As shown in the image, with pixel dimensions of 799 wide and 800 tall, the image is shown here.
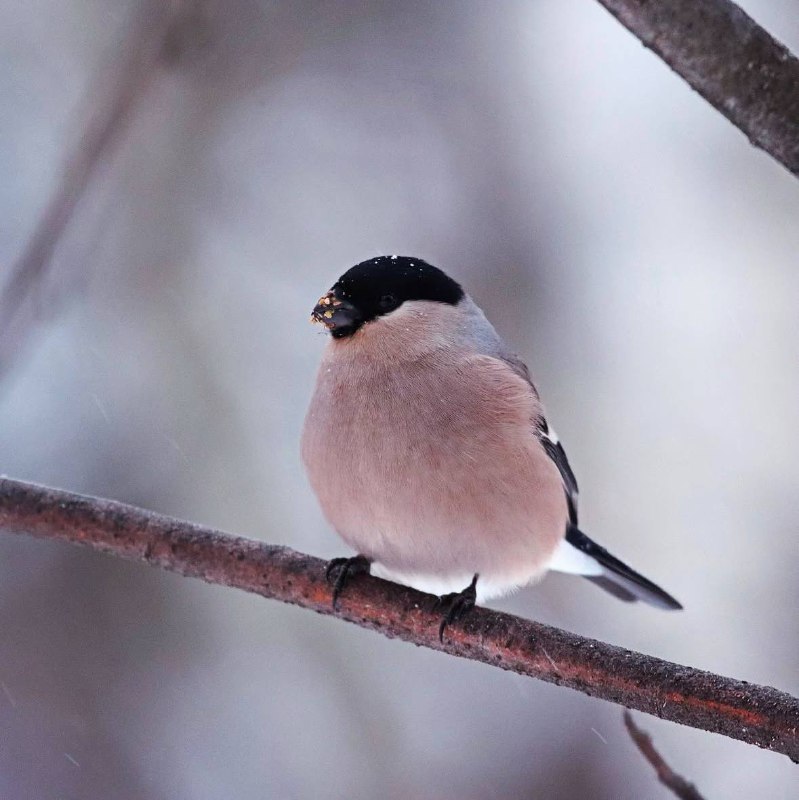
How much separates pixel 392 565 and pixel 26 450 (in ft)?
9.07

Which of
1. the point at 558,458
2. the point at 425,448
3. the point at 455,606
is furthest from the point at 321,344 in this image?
the point at 455,606

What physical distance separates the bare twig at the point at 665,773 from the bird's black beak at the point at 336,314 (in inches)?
54.5

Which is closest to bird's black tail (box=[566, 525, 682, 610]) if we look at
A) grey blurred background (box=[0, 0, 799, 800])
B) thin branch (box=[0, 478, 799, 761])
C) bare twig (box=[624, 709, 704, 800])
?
thin branch (box=[0, 478, 799, 761])

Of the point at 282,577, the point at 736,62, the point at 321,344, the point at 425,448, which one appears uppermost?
the point at 736,62

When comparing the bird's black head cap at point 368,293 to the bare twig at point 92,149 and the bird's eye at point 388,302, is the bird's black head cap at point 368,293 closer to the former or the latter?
the bird's eye at point 388,302

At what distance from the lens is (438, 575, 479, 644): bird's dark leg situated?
2.34m

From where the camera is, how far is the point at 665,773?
1750 millimetres

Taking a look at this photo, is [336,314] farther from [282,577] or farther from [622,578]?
[622,578]

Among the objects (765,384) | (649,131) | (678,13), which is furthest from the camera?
(649,131)

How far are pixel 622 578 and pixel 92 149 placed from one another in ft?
7.15

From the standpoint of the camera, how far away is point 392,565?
2.76 meters

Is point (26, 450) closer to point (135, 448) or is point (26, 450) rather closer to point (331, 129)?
point (135, 448)

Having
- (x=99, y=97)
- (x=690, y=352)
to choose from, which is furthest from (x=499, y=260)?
(x=99, y=97)

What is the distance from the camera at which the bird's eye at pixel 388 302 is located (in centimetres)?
277
